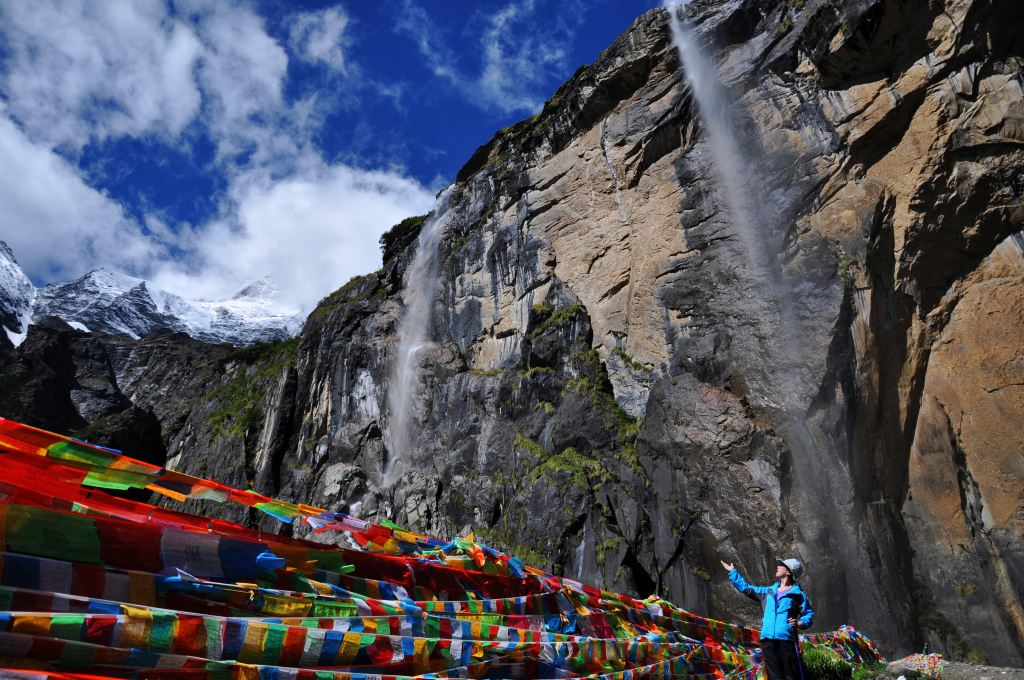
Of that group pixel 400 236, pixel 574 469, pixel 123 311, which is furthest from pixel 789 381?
pixel 123 311

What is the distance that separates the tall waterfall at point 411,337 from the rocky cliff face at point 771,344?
62cm

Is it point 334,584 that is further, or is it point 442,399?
point 442,399

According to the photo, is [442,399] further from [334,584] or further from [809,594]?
[334,584]

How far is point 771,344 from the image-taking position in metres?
15.3

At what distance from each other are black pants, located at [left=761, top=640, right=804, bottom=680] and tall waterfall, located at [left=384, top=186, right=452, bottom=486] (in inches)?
762

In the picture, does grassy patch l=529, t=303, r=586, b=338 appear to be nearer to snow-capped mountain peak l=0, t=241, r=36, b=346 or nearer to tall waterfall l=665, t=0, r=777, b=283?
tall waterfall l=665, t=0, r=777, b=283

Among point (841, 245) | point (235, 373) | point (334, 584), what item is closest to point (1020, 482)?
point (841, 245)

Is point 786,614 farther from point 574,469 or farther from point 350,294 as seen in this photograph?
point 350,294

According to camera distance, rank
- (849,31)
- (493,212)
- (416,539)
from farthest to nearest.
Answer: (493,212) → (849,31) → (416,539)

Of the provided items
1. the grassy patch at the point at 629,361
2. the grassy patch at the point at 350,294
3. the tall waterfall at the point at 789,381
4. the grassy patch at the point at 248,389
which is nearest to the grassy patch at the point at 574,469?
the grassy patch at the point at 629,361

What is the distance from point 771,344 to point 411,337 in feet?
54.2

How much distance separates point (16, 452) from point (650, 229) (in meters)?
18.1

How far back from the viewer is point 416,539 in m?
6.58

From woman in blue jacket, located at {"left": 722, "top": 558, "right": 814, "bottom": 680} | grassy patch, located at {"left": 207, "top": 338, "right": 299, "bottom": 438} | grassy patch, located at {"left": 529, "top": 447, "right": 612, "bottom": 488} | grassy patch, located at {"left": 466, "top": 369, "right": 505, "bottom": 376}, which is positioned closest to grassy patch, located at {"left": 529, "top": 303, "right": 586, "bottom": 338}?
grassy patch, located at {"left": 466, "top": 369, "right": 505, "bottom": 376}
